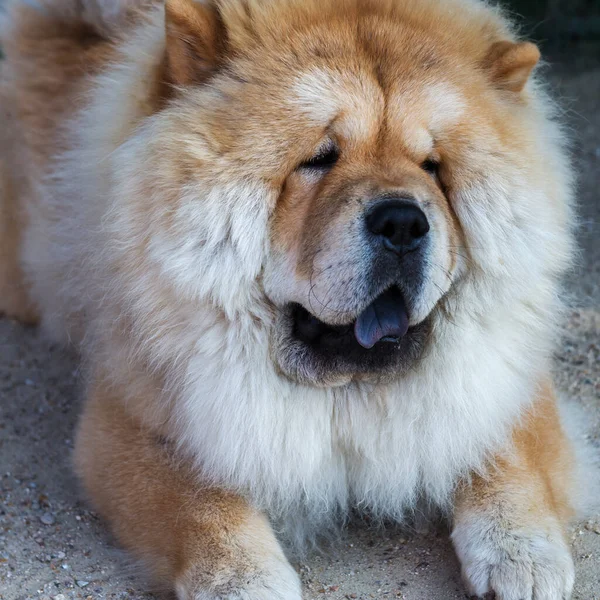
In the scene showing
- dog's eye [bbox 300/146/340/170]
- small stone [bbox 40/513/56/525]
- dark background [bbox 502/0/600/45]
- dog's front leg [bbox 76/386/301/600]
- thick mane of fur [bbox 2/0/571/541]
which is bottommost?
small stone [bbox 40/513/56/525]

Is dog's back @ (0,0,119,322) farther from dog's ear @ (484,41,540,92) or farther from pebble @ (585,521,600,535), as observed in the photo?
pebble @ (585,521,600,535)

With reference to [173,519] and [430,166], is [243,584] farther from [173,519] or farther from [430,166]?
[430,166]

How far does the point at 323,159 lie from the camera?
2150mm

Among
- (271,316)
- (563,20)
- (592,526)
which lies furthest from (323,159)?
(563,20)

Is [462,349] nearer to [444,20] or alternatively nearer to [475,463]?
[475,463]

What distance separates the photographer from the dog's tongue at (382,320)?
84.0 inches

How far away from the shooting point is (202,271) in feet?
6.93

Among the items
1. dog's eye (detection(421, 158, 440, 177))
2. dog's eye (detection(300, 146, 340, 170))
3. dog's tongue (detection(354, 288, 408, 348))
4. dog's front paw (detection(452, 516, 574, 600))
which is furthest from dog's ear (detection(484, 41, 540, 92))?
dog's front paw (detection(452, 516, 574, 600))

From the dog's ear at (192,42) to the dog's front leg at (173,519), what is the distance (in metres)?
0.91

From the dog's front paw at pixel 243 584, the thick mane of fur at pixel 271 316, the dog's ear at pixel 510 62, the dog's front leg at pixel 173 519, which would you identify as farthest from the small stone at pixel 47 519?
the dog's ear at pixel 510 62

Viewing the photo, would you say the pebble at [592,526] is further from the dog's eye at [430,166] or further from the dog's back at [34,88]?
the dog's back at [34,88]

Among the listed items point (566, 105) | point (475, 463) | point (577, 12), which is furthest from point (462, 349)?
point (577, 12)

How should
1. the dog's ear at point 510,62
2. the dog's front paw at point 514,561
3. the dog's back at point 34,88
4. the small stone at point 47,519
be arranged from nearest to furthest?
the dog's front paw at point 514,561 → the dog's ear at point 510,62 → the small stone at point 47,519 → the dog's back at point 34,88

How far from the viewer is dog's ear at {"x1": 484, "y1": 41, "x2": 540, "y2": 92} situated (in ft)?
7.40
